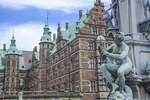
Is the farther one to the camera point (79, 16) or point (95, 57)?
point (79, 16)

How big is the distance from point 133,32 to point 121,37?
2.56ft

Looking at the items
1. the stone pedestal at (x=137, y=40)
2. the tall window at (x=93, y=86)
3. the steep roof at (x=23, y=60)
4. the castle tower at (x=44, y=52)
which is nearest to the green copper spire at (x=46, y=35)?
the castle tower at (x=44, y=52)

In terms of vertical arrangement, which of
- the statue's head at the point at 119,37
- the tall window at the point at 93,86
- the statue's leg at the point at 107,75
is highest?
the statue's head at the point at 119,37

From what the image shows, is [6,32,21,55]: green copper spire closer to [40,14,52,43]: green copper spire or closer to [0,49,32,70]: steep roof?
[0,49,32,70]: steep roof

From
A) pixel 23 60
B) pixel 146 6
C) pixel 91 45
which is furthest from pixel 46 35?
pixel 146 6

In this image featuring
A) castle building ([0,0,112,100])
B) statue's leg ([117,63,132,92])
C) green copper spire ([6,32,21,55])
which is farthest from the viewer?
green copper spire ([6,32,21,55])

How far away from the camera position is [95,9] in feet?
100

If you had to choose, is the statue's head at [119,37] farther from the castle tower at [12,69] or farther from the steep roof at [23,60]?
the steep roof at [23,60]

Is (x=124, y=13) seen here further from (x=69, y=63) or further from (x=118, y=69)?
(x=69, y=63)

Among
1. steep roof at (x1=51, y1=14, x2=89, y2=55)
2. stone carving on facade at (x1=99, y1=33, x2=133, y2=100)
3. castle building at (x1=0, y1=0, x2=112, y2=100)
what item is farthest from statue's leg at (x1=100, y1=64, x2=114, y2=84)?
steep roof at (x1=51, y1=14, x2=89, y2=55)

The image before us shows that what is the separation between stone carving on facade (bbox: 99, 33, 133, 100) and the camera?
15.7ft

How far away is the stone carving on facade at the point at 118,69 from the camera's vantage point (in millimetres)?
4789

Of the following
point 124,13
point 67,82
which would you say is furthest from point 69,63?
point 124,13

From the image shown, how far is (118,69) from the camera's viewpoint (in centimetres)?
481
